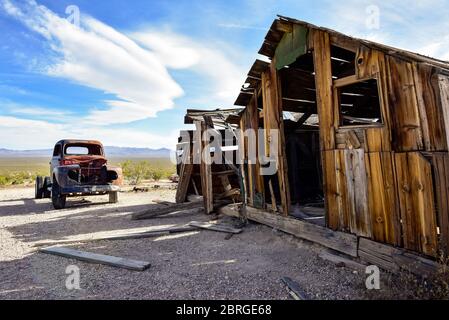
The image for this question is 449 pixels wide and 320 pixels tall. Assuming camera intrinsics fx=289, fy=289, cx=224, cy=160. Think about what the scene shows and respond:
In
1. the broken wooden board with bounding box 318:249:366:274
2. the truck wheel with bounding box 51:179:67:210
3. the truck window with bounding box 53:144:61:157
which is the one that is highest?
the truck window with bounding box 53:144:61:157

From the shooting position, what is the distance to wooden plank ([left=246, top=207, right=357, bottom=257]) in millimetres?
5008

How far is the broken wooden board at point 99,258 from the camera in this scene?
16.3ft

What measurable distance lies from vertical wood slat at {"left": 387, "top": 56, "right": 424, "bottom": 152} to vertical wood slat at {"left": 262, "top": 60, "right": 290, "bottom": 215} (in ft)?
9.36

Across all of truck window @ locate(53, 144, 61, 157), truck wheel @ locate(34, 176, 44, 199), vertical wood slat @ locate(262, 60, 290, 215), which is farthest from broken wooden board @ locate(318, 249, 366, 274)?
truck wheel @ locate(34, 176, 44, 199)

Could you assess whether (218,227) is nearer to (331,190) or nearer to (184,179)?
(331,190)

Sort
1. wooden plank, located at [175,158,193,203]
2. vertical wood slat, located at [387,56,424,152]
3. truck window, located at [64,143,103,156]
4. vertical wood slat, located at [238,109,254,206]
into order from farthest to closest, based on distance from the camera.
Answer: truck window, located at [64,143,103,156], wooden plank, located at [175,158,193,203], vertical wood slat, located at [238,109,254,206], vertical wood slat, located at [387,56,424,152]

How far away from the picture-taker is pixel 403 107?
411cm

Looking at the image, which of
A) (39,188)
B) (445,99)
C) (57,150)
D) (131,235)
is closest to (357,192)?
(445,99)

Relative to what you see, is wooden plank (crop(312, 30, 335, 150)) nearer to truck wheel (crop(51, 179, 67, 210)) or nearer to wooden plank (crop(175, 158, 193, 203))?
wooden plank (crop(175, 158, 193, 203))

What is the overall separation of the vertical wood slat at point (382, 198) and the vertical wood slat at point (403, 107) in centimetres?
32

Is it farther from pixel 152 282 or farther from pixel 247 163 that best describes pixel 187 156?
pixel 152 282

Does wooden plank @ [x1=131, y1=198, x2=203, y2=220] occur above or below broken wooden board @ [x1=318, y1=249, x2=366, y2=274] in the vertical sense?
above

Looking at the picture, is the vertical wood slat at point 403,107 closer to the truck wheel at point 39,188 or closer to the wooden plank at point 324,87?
the wooden plank at point 324,87

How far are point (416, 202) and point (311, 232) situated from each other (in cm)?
226
